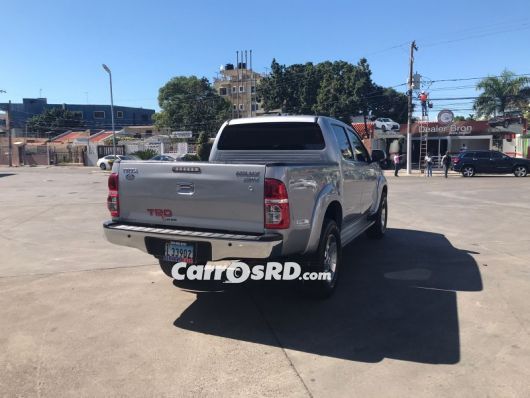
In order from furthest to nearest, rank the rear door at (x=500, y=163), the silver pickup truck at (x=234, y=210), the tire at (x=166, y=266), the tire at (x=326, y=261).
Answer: the rear door at (x=500, y=163) < the tire at (x=166, y=266) < the tire at (x=326, y=261) < the silver pickup truck at (x=234, y=210)

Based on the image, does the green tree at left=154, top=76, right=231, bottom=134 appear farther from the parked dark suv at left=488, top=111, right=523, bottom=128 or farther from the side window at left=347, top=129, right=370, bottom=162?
the side window at left=347, top=129, right=370, bottom=162

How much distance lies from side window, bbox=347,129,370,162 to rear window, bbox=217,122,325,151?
1025mm

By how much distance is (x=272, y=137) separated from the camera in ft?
20.4

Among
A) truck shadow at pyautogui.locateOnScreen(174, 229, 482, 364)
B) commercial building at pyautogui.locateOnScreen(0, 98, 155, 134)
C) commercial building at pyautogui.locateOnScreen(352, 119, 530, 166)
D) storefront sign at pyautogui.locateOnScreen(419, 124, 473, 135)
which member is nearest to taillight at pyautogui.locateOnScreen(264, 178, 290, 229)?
truck shadow at pyautogui.locateOnScreen(174, 229, 482, 364)

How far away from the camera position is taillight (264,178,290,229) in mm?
4078

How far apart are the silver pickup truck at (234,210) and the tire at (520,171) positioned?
88.1 feet

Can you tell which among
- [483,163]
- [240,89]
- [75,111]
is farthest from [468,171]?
[75,111]

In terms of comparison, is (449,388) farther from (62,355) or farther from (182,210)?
(62,355)

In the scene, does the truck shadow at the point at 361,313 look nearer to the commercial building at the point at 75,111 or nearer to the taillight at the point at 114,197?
the taillight at the point at 114,197

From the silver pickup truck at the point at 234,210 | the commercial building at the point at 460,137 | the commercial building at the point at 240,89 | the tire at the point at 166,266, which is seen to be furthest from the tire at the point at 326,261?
the commercial building at the point at 240,89

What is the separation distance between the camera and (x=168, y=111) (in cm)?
7762

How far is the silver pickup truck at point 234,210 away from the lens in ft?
13.5

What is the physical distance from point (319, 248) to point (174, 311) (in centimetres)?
167

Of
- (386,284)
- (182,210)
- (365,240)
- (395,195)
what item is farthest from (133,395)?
(395,195)
